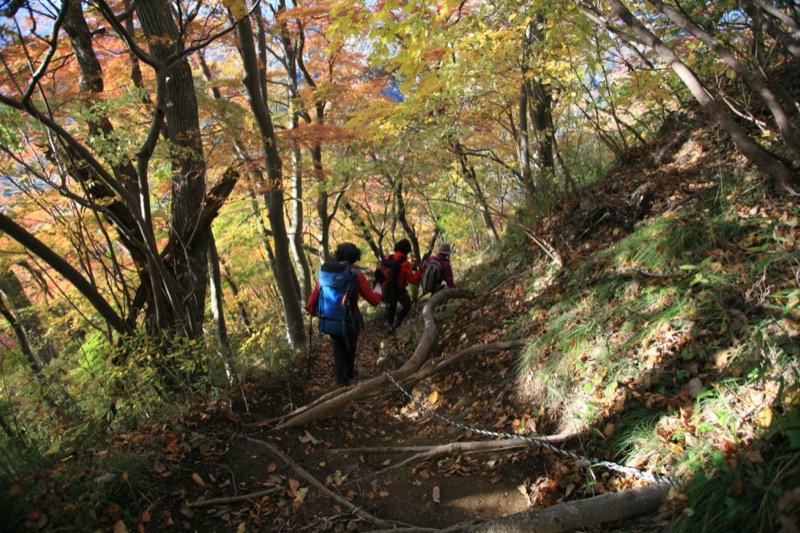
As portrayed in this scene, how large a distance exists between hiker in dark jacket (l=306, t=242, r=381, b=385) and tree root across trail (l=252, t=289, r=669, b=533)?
639 mm

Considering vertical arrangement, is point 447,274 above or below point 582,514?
above

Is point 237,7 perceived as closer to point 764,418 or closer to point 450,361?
point 450,361

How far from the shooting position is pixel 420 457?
3.61m

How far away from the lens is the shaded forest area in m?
2.45

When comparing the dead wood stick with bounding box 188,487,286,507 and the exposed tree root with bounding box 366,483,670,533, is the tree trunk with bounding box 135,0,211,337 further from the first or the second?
the exposed tree root with bounding box 366,483,670,533

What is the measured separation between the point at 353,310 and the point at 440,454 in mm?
2192

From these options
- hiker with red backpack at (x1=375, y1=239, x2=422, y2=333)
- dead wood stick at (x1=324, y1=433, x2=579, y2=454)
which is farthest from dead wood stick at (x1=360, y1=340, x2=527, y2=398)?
hiker with red backpack at (x1=375, y1=239, x2=422, y2=333)

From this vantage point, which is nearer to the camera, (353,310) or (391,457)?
(391,457)

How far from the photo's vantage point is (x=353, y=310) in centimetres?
525

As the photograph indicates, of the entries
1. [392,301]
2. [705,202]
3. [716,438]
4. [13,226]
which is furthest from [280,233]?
[716,438]

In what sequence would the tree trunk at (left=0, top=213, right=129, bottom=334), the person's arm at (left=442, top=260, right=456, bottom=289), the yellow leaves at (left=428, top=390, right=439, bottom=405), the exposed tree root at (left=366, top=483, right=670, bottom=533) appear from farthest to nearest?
1. the person's arm at (left=442, top=260, right=456, bottom=289)
2. the yellow leaves at (left=428, top=390, right=439, bottom=405)
3. the tree trunk at (left=0, top=213, right=129, bottom=334)
4. the exposed tree root at (left=366, top=483, right=670, bottom=533)

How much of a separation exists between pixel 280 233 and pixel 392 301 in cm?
233

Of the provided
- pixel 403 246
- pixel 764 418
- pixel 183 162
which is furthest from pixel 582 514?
pixel 183 162

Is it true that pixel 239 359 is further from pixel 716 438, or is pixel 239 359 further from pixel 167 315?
pixel 716 438
